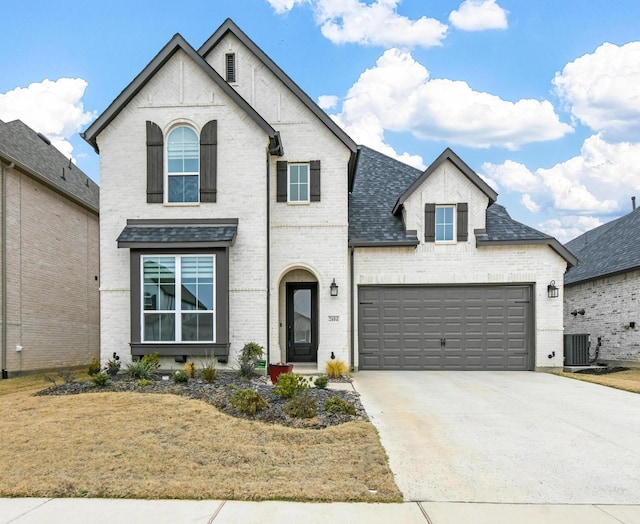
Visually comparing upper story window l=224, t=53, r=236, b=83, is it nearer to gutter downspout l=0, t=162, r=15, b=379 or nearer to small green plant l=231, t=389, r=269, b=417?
gutter downspout l=0, t=162, r=15, b=379

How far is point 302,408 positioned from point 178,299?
19.7 ft

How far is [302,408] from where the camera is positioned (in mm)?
7727

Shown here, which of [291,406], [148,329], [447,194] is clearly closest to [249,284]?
[148,329]

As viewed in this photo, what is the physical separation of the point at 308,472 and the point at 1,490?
3.10 m

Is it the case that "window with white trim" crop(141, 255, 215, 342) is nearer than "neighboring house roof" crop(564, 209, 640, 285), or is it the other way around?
"window with white trim" crop(141, 255, 215, 342)

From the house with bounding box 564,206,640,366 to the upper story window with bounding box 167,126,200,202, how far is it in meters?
14.3

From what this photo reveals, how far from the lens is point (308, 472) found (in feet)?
17.4

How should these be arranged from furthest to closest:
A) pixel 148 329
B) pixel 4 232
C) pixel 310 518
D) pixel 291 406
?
pixel 4 232 < pixel 148 329 < pixel 291 406 < pixel 310 518

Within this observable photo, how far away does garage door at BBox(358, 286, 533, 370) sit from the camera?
15109mm

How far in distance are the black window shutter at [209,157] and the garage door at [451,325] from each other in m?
5.51

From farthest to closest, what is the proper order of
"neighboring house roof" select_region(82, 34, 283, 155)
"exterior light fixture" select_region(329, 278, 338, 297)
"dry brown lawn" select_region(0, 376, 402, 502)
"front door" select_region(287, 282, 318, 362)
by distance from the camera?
1. "front door" select_region(287, 282, 318, 362)
2. "exterior light fixture" select_region(329, 278, 338, 297)
3. "neighboring house roof" select_region(82, 34, 283, 155)
4. "dry brown lawn" select_region(0, 376, 402, 502)

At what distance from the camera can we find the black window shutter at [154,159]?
13125 mm

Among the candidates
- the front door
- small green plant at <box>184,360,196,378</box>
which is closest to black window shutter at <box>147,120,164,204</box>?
small green plant at <box>184,360,196,378</box>

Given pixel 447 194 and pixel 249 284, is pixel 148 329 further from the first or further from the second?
pixel 447 194
